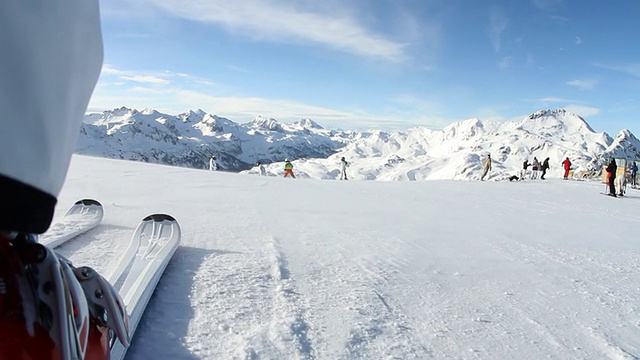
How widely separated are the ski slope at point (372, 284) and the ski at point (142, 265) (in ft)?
0.33

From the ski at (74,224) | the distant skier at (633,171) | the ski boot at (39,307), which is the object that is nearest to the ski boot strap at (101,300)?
the ski boot at (39,307)

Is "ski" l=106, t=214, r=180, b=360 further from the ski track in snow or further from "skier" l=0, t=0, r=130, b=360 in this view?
"skier" l=0, t=0, r=130, b=360

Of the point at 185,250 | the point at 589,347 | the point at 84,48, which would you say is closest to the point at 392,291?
the point at 589,347

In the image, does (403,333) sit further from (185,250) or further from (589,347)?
(185,250)

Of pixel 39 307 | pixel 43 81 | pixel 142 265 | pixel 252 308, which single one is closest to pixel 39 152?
pixel 43 81

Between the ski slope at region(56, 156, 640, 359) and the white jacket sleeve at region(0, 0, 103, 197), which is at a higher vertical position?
the white jacket sleeve at region(0, 0, 103, 197)

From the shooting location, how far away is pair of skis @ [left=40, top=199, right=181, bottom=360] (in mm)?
2531

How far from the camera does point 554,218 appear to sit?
8867 millimetres

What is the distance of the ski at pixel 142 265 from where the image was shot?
2.43m

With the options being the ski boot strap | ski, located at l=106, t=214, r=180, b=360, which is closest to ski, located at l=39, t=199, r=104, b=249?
ski, located at l=106, t=214, r=180, b=360

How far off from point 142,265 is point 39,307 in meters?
2.43

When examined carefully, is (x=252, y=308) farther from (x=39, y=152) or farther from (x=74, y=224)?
(x=74, y=224)

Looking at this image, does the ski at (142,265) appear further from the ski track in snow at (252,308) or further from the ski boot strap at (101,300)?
the ski boot strap at (101,300)

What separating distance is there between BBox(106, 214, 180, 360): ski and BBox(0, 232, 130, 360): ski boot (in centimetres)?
88
